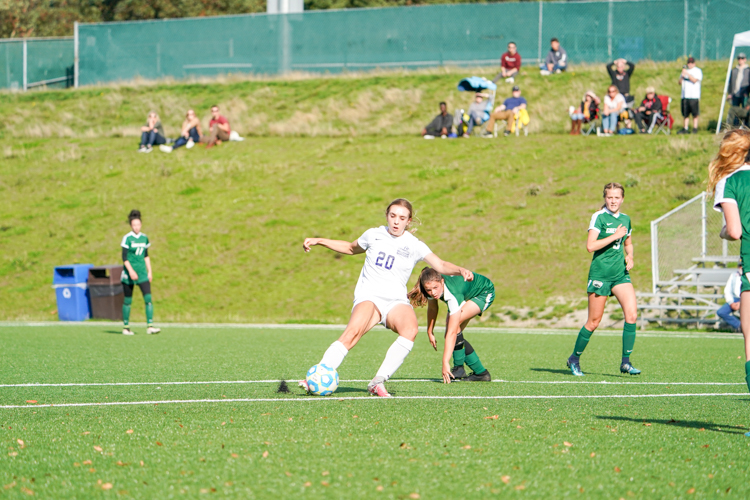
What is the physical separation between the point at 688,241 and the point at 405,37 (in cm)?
1972

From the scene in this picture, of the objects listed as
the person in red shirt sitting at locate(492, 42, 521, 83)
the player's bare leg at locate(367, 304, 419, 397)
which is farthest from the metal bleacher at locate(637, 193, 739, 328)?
the person in red shirt sitting at locate(492, 42, 521, 83)

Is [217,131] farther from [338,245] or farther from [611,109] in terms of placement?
[338,245]

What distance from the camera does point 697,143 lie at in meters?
25.3

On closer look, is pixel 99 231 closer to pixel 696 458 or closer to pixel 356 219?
pixel 356 219

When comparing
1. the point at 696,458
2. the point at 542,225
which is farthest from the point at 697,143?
the point at 696,458

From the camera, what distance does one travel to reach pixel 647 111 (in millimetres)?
27625

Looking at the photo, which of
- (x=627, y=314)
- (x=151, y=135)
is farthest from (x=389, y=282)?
(x=151, y=135)

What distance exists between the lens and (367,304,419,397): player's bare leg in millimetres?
7383

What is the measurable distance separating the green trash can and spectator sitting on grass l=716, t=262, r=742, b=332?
13.2 metres

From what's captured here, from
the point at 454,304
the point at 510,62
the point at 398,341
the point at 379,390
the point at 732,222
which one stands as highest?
the point at 510,62

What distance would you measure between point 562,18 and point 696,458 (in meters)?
29.9

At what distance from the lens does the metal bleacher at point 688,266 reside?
57.2 feet

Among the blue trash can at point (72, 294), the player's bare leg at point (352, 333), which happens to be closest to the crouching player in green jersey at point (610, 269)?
the player's bare leg at point (352, 333)

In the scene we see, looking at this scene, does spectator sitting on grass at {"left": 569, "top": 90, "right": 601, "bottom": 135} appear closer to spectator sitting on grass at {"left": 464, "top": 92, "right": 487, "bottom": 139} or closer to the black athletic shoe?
spectator sitting on grass at {"left": 464, "top": 92, "right": 487, "bottom": 139}
